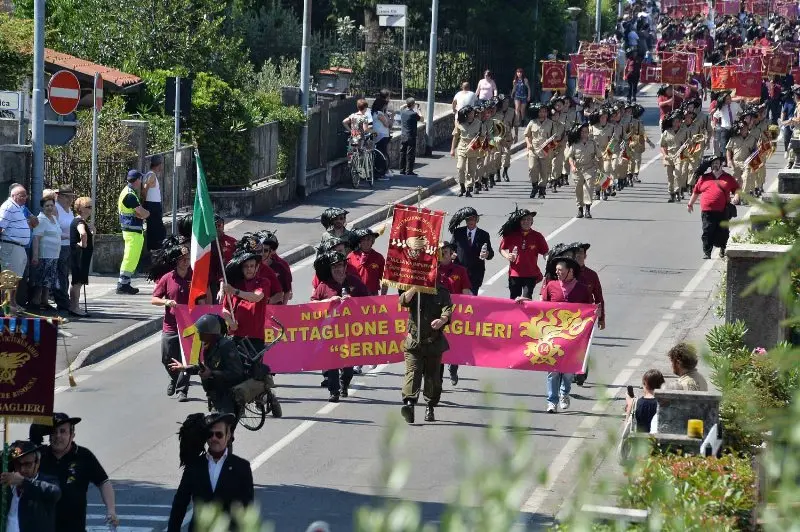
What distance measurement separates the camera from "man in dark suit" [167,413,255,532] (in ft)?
32.7

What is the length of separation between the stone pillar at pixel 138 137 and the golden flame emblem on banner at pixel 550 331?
29.3 ft

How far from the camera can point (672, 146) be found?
31906 mm

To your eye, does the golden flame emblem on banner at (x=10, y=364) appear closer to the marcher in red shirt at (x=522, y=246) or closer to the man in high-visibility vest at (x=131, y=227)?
the marcher in red shirt at (x=522, y=246)

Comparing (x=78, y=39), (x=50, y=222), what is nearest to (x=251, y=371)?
(x=50, y=222)

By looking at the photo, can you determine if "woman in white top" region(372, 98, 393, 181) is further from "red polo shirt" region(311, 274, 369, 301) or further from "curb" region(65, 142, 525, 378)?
"red polo shirt" region(311, 274, 369, 301)

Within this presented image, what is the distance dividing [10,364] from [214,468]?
4.80ft

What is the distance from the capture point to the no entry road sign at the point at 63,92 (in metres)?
20.7

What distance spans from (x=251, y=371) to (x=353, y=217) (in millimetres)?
14198

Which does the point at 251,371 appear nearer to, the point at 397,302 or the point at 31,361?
the point at 397,302

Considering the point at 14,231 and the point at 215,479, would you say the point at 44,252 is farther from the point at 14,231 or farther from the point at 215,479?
the point at 215,479

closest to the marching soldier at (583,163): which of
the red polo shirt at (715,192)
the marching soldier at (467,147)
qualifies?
the marching soldier at (467,147)

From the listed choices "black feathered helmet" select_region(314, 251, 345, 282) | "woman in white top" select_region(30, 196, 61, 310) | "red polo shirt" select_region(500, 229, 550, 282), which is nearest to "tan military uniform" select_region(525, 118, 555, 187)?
"red polo shirt" select_region(500, 229, 550, 282)

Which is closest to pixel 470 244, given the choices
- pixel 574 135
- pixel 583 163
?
pixel 583 163

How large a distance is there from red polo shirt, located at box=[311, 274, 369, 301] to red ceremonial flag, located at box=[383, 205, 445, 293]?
3.03 ft
